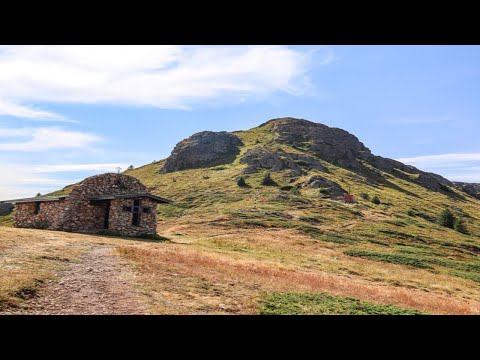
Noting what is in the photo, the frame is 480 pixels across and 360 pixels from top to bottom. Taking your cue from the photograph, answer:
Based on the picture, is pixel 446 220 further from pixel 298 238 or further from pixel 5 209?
pixel 5 209

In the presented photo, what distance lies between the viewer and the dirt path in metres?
11.9

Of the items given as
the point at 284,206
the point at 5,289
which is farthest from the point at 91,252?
the point at 284,206

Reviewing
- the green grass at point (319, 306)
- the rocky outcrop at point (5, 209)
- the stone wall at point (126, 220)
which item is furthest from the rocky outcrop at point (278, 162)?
the green grass at point (319, 306)

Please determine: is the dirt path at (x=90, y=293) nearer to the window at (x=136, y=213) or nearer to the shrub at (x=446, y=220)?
the window at (x=136, y=213)

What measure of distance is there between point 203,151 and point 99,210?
9358 centimetres

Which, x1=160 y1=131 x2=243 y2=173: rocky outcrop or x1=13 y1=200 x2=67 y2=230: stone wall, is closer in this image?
x1=13 y1=200 x2=67 y2=230: stone wall

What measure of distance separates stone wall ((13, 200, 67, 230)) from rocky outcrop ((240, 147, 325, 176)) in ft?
211

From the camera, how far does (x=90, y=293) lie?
14.1 m

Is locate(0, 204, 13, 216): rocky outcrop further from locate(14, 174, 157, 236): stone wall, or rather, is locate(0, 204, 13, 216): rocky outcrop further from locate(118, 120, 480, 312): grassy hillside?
locate(14, 174, 157, 236): stone wall

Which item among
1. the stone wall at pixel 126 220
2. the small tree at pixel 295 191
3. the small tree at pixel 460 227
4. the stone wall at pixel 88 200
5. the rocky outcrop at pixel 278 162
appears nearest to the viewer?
the stone wall at pixel 126 220

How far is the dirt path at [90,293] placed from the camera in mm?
11875

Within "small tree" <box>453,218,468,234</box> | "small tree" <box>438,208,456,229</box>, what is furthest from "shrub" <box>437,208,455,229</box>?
"small tree" <box>453,218,468,234</box>
